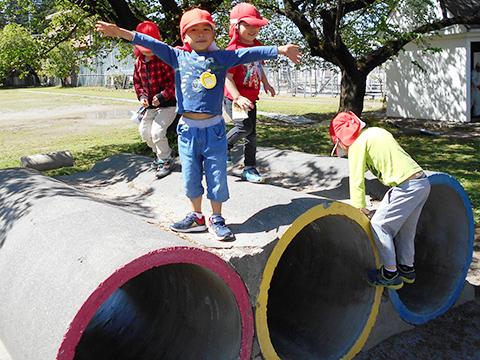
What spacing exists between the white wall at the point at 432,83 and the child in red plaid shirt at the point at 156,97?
11748 mm

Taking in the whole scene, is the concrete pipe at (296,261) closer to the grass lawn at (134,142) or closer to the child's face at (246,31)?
the child's face at (246,31)

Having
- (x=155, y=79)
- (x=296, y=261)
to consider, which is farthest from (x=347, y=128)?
(x=155, y=79)

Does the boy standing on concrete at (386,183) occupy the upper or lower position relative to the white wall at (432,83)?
lower

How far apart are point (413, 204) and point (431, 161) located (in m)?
6.45

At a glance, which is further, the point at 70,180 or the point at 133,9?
the point at 133,9

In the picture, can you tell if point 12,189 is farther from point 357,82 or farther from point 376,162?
point 357,82

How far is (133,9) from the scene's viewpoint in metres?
10.6

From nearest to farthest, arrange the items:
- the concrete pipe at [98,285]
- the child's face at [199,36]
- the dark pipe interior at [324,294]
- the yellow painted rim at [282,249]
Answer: the concrete pipe at [98,285] → the yellow painted rim at [282,249] → the child's face at [199,36] → the dark pipe interior at [324,294]

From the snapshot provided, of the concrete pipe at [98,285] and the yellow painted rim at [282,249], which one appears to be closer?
the concrete pipe at [98,285]

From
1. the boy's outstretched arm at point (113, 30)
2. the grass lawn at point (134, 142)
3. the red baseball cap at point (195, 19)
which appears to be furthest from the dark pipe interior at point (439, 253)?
the boy's outstretched arm at point (113, 30)

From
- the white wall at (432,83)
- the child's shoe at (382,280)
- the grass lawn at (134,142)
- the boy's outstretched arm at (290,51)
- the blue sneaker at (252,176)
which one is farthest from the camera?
the white wall at (432,83)

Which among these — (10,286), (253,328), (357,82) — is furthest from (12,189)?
(357,82)

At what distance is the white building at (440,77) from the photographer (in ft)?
50.6

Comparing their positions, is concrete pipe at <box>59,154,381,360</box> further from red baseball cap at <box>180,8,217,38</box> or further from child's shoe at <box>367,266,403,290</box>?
red baseball cap at <box>180,8,217,38</box>
